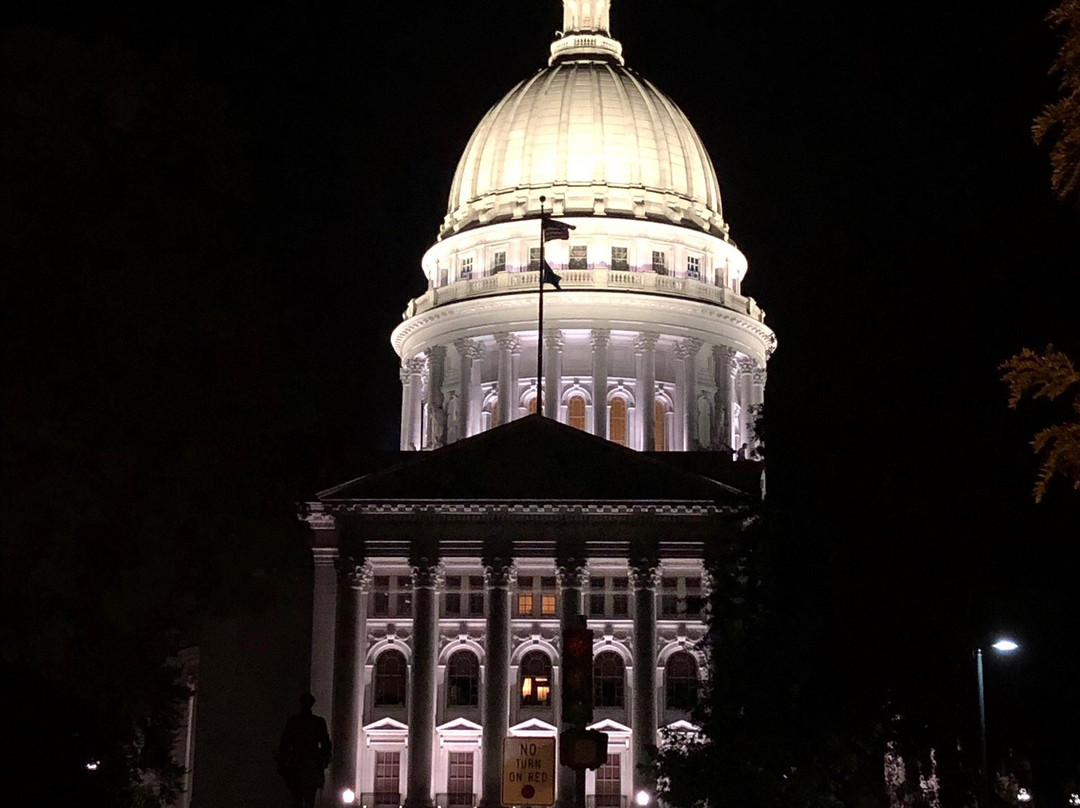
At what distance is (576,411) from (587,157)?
1406cm

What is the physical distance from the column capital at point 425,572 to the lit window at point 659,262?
28.6m

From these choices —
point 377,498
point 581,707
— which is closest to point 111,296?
point 581,707

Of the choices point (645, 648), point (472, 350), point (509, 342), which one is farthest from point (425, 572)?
point (472, 350)

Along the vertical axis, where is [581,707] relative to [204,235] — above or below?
below

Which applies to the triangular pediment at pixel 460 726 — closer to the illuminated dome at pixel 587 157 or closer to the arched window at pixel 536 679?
the arched window at pixel 536 679

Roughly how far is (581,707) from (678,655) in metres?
57.1

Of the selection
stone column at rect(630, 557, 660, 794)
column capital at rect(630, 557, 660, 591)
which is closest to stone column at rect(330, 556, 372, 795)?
column capital at rect(630, 557, 660, 591)

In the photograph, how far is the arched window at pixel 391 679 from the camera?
83812 millimetres

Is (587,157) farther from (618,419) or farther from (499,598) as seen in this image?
(499,598)

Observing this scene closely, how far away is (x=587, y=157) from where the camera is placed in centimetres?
10719

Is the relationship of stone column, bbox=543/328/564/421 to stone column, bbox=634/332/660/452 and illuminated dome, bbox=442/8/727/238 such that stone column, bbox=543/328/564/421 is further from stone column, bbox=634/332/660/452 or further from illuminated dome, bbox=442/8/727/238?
illuminated dome, bbox=442/8/727/238

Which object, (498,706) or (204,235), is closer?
(204,235)

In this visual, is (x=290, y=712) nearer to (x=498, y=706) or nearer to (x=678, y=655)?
(x=498, y=706)

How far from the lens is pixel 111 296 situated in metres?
25.4
